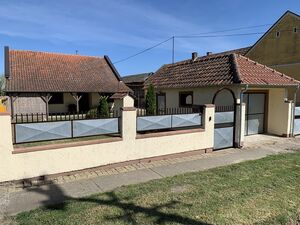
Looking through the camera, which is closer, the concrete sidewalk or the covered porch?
the concrete sidewalk

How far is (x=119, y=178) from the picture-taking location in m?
6.09

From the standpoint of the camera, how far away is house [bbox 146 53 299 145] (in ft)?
32.9

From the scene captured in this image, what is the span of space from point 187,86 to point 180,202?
832cm

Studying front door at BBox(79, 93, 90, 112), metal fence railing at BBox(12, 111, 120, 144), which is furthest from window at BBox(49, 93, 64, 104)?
metal fence railing at BBox(12, 111, 120, 144)

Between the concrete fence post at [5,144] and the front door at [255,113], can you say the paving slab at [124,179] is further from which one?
the front door at [255,113]

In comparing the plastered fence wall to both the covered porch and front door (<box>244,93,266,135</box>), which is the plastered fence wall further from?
the covered porch

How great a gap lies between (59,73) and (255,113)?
1785 centimetres

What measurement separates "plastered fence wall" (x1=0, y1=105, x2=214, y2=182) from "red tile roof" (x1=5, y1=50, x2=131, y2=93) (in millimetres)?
15441

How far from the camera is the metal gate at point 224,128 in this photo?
8.98 metres

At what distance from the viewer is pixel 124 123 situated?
275 inches

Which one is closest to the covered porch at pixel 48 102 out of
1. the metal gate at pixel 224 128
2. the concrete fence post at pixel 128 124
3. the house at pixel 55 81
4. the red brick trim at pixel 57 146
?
the house at pixel 55 81

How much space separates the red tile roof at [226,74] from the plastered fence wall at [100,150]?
8.04 feet

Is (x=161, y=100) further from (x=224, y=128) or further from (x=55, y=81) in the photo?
(x=55, y=81)

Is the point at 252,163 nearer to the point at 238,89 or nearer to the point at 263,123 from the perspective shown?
the point at 238,89
